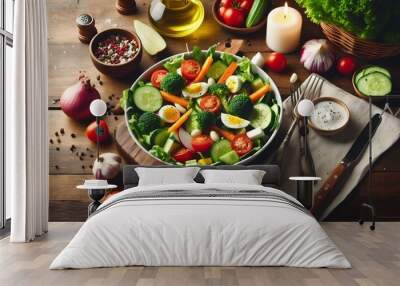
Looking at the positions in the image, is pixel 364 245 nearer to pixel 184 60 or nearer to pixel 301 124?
pixel 301 124

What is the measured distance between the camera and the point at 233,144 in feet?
18.9

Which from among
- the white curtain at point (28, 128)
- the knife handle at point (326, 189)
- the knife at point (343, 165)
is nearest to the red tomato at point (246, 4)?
the knife at point (343, 165)

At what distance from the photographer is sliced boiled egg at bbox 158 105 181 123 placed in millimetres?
5816

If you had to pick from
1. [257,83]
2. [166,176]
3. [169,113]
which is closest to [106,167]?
[166,176]

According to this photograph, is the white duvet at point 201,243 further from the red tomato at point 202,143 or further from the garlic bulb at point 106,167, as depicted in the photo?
the garlic bulb at point 106,167

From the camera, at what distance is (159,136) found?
5.80 meters

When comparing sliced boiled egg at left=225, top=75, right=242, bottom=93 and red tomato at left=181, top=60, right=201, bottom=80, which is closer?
sliced boiled egg at left=225, top=75, right=242, bottom=93

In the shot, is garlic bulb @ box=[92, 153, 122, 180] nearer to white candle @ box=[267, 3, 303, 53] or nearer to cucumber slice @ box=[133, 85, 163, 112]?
cucumber slice @ box=[133, 85, 163, 112]

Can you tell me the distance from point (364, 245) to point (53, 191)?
10.9 feet

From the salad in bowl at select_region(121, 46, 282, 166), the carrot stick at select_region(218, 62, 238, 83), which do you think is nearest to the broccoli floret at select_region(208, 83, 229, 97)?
the salad in bowl at select_region(121, 46, 282, 166)

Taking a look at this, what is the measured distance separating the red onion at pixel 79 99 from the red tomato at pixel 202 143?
3.87 feet

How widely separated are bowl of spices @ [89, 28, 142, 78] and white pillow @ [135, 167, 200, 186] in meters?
1.16

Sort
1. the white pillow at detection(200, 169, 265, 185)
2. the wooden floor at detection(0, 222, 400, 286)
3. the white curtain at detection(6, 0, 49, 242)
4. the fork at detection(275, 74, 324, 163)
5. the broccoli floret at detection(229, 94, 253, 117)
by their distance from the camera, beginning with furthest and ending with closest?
the fork at detection(275, 74, 324, 163) < the broccoli floret at detection(229, 94, 253, 117) < the white pillow at detection(200, 169, 265, 185) < the white curtain at detection(6, 0, 49, 242) < the wooden floor at detection(0, 222, 400, 286)

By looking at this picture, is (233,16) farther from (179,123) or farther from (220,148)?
(220,148)
